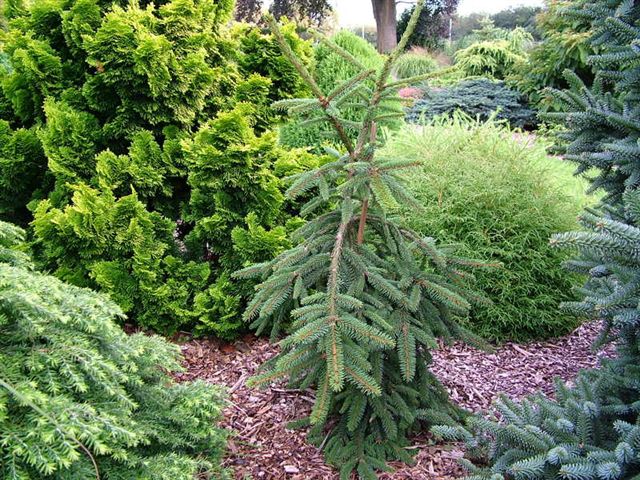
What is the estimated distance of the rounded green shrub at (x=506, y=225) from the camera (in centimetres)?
349

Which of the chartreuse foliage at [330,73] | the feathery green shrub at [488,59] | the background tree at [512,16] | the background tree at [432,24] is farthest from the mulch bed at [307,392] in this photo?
the background tree at [512,16]

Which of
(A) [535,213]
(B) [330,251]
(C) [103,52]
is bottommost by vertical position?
(A) [535,213]

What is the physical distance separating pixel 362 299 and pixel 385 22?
22.1 meters

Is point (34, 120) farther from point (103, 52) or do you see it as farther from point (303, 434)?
point (303, 434)

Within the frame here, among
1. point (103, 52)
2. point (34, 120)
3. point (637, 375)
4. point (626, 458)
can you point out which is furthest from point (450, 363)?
point (34, 120)

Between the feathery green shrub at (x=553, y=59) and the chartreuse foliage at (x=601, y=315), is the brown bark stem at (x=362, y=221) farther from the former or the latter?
the feathery green shrub at (x=553, y=59)

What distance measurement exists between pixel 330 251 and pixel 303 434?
0.94 m

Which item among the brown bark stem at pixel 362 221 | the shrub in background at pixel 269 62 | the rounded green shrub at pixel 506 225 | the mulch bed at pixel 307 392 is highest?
the shrub in background at pixel 269 62

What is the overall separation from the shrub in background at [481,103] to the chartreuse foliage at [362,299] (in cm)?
917

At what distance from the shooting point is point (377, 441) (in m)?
2.30

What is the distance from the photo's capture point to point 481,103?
1137 centimetres

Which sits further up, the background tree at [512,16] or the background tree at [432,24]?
the background tree at [512,16]

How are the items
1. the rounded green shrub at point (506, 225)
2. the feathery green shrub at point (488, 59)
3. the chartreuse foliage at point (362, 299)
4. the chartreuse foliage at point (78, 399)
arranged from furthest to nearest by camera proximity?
1. the feathery green shrub at point (488, 59)
2. the rounded green shrub at point (506, 225)
3. the chartreuse foliage at point (362, 299)
4. the chartreuse foliage at point (78, 399)

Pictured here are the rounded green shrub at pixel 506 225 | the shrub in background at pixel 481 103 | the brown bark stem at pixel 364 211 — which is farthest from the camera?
the shrub in background at pixel 481 103
